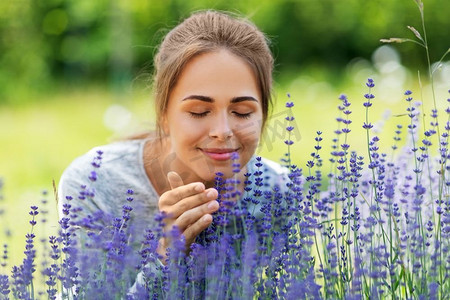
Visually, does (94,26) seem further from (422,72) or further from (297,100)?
(422,72)

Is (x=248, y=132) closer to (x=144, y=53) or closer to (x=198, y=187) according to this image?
(x=198, y=187)

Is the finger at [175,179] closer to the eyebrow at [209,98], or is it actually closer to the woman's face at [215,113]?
the woman's face at [215,113]

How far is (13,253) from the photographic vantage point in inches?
172

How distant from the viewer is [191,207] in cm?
219

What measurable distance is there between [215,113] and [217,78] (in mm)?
115

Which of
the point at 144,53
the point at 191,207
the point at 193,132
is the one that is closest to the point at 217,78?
the point at 193,132

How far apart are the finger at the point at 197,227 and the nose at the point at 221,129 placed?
30 centimetres

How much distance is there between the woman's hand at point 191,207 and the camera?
2.13m

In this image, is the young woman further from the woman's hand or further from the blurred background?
the blurred background

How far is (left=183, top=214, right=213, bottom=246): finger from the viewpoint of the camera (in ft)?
6.91

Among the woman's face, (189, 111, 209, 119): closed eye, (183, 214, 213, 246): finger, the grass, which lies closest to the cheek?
the woman's face

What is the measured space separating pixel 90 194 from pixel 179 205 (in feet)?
1.58

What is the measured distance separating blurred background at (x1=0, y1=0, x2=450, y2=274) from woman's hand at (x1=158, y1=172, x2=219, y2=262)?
18.6 ft

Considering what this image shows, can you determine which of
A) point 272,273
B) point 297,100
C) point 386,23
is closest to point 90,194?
point 272,273
